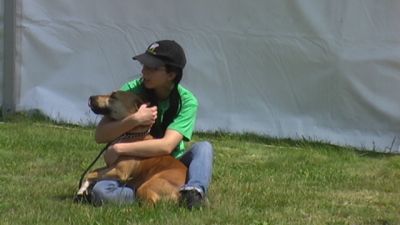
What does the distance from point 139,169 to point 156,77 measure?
0.59 meters

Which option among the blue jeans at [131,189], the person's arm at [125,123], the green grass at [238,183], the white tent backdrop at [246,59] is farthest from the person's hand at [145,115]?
the white tent backdrop at [246,59]

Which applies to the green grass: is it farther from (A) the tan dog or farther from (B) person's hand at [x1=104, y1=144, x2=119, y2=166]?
(B) person's hand at [x1=104, y1=144, x2=119, y2=166]

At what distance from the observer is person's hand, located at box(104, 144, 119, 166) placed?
Result: 496cm

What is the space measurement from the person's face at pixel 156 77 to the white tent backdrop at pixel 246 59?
10.8 ft

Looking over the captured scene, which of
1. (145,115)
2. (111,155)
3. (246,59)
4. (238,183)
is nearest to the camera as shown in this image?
(145,115)

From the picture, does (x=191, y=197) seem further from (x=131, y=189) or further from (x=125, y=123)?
(x=125, y=123)

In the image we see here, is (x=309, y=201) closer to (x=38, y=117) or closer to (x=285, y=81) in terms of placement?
(x=285, y=81)

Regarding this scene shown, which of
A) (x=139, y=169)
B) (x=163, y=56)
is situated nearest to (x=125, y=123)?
(x=139, y=169)

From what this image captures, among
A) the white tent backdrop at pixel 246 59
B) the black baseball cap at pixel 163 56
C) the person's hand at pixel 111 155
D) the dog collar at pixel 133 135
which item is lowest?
the white tent backdrop at pixel 246 59

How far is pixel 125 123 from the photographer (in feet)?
16.0

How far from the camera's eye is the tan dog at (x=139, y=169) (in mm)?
4926

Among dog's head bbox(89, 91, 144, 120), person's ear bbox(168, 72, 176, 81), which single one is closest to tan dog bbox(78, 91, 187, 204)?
dog's head bbox(89, 91, 144, 120)

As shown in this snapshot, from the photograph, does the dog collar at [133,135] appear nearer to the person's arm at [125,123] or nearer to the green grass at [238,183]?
the person's arm at [125,123]

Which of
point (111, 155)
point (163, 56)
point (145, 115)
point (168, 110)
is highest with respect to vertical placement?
point (163, 56)
